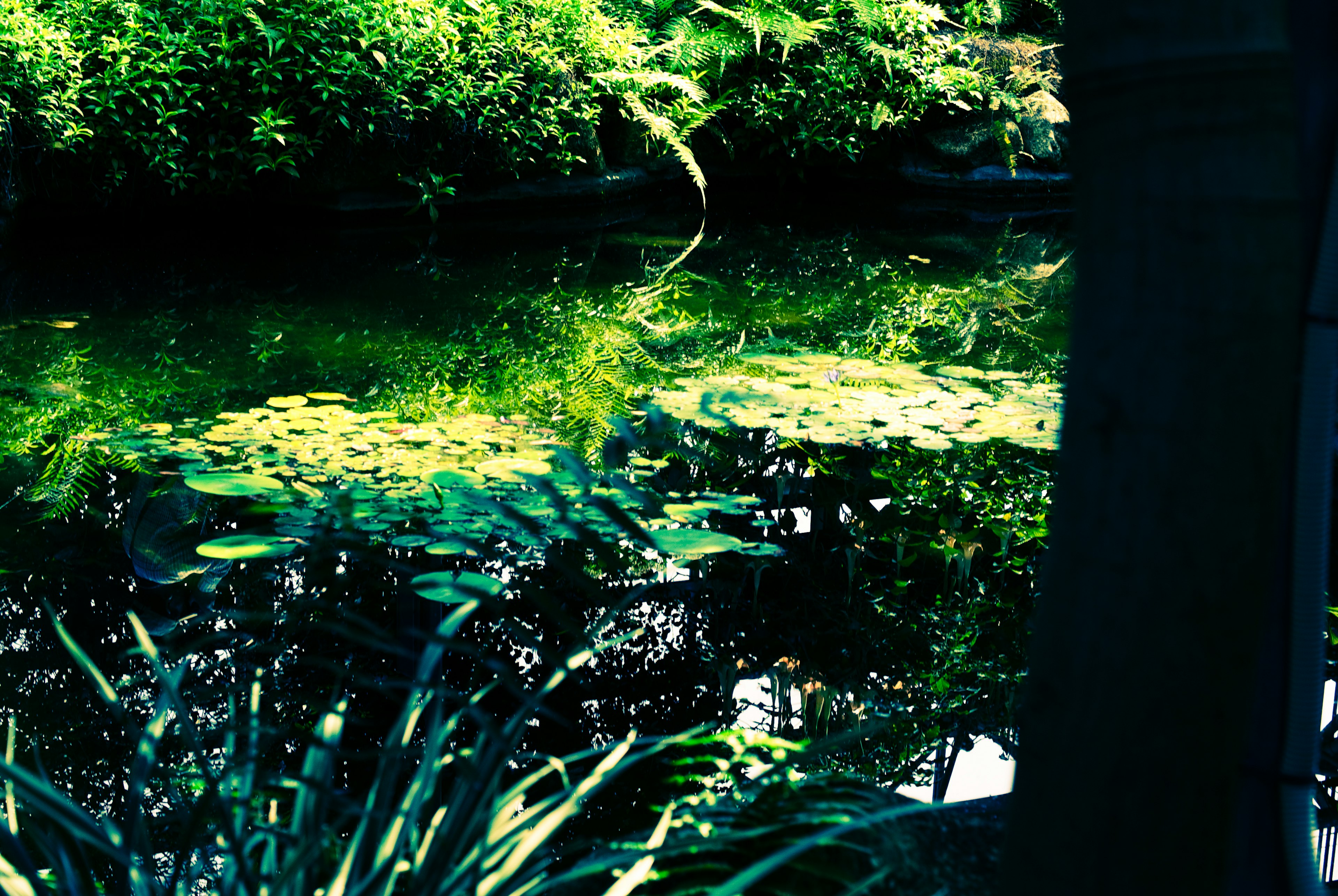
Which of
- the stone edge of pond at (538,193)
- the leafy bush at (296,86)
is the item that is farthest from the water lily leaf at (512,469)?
the stone edge of pond at (538,193)

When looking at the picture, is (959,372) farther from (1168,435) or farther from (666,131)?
(666,131)

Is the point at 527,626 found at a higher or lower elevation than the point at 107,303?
lower

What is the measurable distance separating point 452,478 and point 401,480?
0.13 meters

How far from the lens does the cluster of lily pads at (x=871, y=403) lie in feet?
10.5

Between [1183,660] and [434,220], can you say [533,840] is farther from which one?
[434,220]

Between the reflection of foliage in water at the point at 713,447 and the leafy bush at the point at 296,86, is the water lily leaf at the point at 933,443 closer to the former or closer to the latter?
the reflection of foliage in water at the point at 713,447

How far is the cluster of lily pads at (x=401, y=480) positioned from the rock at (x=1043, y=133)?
7339 mm

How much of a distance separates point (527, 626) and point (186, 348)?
95.0 inches

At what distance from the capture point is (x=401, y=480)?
2.70m

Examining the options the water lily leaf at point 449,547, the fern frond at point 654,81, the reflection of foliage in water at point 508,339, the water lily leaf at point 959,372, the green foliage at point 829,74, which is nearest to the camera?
the water lily leaf at point 449,547

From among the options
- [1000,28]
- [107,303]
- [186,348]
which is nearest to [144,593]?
[186,348]

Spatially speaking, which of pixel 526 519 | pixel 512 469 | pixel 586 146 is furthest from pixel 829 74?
pixel 526 519

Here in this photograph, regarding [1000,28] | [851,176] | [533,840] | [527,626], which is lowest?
[527,626]

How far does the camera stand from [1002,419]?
3303 mm
